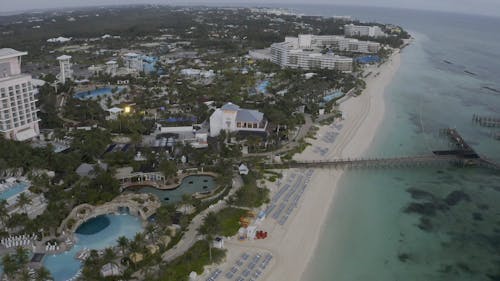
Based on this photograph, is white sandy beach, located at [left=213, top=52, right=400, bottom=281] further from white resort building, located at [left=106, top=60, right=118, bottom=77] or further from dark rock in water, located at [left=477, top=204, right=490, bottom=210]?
white resort building, located at [left=106, top=60, right=118, bottom=77]

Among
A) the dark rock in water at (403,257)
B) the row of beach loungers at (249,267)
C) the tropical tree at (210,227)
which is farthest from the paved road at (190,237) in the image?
the dark rock in water at (403,257)

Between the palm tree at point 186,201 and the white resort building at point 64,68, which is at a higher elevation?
the white resort building at point 64,68

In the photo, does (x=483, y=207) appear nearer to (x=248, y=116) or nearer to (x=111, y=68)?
(x=248, y=116)

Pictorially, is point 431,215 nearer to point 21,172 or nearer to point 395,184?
point 395,184

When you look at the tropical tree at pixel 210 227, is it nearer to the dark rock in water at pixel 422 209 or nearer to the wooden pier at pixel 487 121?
the dark rock in water at pixel 422 209

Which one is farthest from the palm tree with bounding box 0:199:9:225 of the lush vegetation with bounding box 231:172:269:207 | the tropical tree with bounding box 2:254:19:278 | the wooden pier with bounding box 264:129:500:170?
the wooden pier with bounding box 264:129:500:170

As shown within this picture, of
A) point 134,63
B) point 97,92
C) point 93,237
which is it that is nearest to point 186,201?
point 93,237

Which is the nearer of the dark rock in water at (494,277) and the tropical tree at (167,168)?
the dark rock in water at (494,277)
